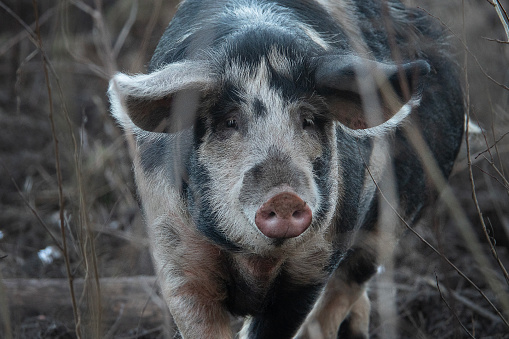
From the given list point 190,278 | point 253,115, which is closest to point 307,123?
point 253,115

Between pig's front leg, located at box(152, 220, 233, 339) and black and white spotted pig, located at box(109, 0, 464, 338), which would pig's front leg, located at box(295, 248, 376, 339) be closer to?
black and white spotted pig, located at box(109, 0, 464, 338)

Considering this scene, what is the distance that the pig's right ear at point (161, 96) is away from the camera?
3602mm

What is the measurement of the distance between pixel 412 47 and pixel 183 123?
2.16m

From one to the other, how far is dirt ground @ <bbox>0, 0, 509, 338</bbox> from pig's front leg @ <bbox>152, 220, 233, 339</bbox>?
0.74 feet

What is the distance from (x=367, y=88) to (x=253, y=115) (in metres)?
0.59

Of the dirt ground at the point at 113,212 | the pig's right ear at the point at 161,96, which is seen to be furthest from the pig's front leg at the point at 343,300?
the pig's right ear at the point at 161,96

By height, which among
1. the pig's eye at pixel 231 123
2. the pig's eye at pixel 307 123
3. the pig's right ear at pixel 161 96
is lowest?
the pig's eye at pixel 307 123

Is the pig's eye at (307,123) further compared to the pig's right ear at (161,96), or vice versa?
the pig's eye at (307,123)

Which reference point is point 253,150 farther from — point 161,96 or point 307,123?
point 161,96

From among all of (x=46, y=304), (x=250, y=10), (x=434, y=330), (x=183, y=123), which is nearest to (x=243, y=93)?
(x=183, y=123)

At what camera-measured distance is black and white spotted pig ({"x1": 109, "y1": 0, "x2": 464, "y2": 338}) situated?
11.8 feet

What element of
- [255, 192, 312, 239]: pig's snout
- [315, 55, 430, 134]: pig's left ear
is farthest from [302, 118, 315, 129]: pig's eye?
[255, 192, 312, 239]: pig's snout

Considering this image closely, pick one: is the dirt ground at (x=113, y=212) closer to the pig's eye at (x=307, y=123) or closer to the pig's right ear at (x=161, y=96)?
the pig's right ear at (x=161, y=96)

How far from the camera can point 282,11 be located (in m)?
4.57
